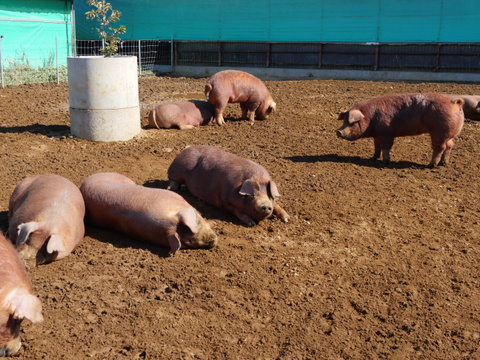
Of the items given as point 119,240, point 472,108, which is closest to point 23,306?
point 119,240

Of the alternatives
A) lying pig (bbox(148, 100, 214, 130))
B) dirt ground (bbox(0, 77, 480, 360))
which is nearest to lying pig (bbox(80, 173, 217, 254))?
dirt ground (bbox(0, 77, 480, 360))

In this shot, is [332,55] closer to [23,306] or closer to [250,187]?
[250,187]

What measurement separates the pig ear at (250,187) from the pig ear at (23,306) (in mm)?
2684

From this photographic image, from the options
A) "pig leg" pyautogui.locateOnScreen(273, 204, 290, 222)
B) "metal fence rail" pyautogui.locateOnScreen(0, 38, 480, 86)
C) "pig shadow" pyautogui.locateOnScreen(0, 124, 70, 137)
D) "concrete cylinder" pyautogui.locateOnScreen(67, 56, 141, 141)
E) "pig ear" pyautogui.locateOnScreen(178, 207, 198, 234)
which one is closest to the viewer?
"pig ear" pyautogui.locateOnScreen(178, 207, 198, 234)

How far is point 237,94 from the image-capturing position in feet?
36.2

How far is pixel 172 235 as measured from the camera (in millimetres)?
4836

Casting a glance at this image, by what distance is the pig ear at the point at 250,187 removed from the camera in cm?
550

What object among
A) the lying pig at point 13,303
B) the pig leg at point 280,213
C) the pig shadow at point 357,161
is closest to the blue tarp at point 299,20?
the pig shadow at point 357,161

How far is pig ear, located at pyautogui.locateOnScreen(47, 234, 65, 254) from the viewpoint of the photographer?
176 inches

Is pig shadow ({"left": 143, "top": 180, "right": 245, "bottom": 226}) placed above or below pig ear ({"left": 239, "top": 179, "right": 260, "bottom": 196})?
below

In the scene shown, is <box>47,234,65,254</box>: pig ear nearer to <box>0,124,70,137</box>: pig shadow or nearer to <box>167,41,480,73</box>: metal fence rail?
<box>0,124,70,137</box>: pig shadow

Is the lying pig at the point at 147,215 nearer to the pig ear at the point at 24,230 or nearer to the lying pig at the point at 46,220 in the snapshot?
the lying pig at the point at 46,220

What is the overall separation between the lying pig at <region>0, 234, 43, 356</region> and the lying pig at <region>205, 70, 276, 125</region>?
7.55 m

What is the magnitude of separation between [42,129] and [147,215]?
5.38 m
